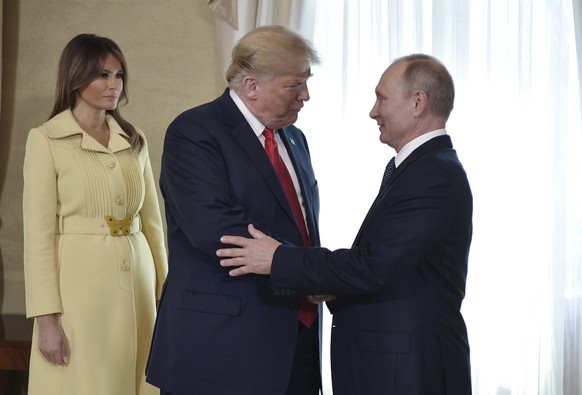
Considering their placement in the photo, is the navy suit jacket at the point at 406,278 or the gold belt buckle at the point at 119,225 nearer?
the navy suit jacket at the point at 406,278

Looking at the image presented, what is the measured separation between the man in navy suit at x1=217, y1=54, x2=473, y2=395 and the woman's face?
3.58 feet

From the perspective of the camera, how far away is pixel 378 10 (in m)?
3.57

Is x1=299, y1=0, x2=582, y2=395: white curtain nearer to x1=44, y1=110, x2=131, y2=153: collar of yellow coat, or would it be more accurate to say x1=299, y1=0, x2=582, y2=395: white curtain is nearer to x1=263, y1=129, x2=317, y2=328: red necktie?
x1=44, y1=110, x2=131, y2=153: collar of yellow coat

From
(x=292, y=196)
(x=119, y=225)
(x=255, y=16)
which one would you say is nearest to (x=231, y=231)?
(x=292, y=196)

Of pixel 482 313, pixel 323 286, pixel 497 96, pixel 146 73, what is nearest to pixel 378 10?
pixel 497 96

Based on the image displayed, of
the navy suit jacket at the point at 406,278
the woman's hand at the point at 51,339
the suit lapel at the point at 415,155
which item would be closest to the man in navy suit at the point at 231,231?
the navy suit jacket at the point at 406,278

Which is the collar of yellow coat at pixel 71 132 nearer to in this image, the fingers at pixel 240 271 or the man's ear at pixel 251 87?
the man's ear at pixel 251 87

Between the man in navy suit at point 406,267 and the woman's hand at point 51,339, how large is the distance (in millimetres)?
945

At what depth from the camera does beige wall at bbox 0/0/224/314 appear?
12.6 feet

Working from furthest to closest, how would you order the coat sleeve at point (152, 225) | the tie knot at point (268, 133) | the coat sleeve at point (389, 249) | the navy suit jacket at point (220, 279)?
1. the coat sleeve at point (152, 225)
2. the tie knot at point (268, 133)
3. the navy suit jacket at point (220, 279)
4. the coat sleeve at point (389, 249)

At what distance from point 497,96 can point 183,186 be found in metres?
1.95

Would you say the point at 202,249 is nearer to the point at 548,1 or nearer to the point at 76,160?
the point at 76,160

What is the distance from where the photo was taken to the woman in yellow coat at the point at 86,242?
265 centimetres

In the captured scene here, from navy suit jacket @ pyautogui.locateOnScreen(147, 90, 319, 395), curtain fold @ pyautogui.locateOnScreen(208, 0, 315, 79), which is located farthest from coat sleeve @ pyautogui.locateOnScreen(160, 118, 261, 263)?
curtain fold @ pyautogui.locateOnScreen(208, 0, 315, 79)
